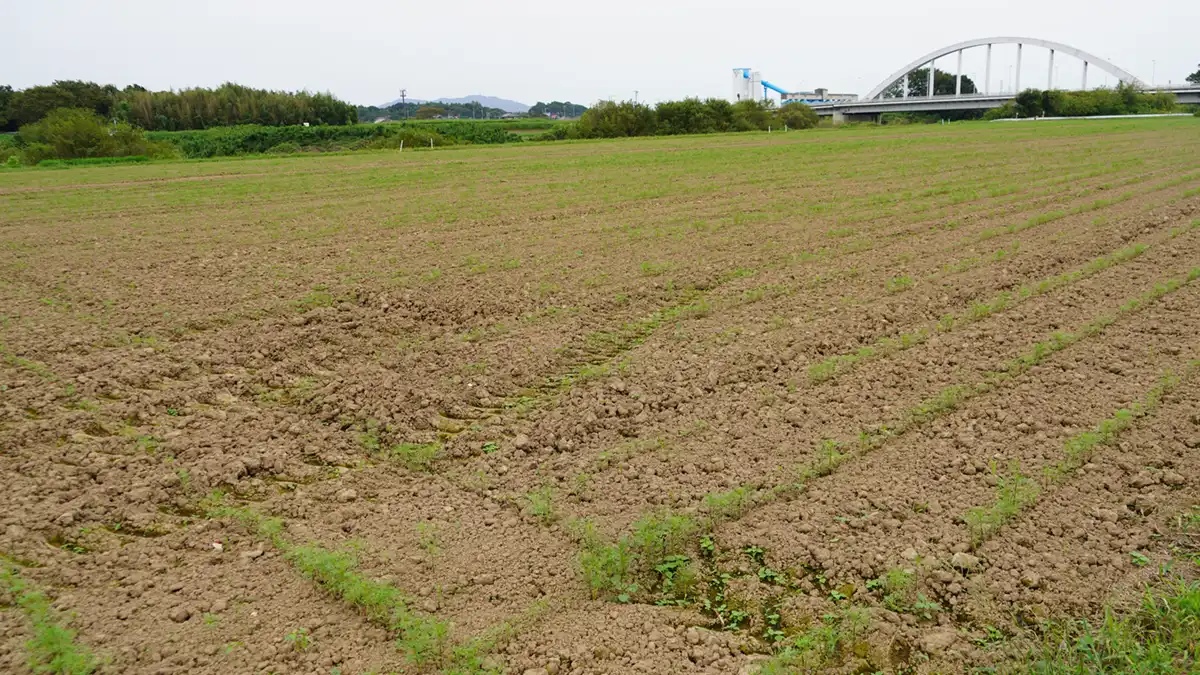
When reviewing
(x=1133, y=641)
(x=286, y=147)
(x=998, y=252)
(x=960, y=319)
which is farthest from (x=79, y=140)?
(x=1133, y=641)

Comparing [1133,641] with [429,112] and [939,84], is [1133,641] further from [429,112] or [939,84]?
[429,112]

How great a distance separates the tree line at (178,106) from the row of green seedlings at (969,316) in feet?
300

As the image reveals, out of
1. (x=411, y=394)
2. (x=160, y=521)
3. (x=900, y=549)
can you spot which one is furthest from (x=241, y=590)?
(x=900, y=549)

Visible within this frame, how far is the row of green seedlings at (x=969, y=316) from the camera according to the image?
750 centimetres

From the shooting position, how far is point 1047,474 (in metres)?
5.29

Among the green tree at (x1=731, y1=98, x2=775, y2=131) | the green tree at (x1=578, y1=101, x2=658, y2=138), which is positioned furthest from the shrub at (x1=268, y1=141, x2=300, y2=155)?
the green tree at (x1=731, y1=98, x2=775, y2=131)

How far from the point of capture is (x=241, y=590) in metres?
4.41

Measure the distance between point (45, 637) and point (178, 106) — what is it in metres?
99.4

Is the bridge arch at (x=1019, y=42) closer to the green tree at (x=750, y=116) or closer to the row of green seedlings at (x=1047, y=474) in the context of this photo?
the green tree at (x=750, y=116)

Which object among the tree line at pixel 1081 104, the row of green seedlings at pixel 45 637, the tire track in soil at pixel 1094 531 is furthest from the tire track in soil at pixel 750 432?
the tree line at pixel 1081 104

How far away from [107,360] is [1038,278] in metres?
10.3

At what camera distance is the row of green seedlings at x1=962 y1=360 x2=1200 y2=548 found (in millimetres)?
4768

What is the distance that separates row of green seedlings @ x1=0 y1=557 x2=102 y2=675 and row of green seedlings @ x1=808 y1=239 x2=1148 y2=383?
17.8 feet

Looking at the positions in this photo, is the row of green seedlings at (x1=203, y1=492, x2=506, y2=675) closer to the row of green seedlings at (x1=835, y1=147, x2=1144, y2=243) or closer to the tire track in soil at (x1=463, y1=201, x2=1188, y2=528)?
the tire track in soil at (x1=463, y1=201, x2=1188, y2=528)
